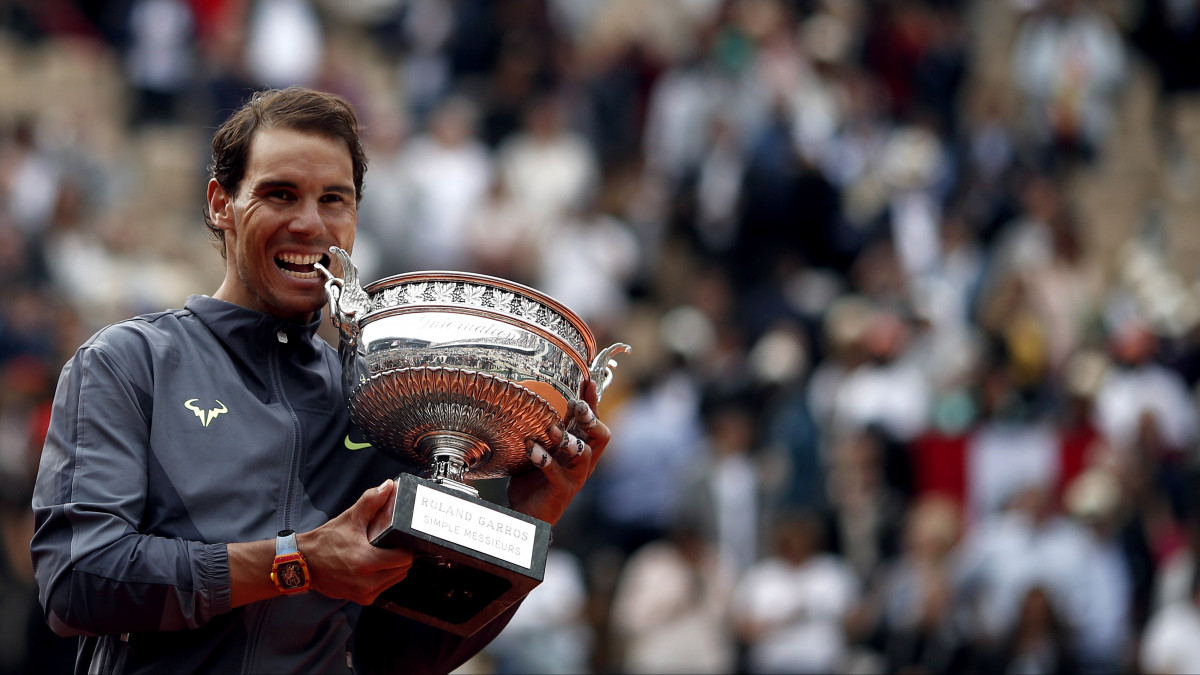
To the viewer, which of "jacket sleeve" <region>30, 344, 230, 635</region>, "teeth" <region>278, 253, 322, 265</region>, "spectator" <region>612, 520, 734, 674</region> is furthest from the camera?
"spectator" <region>612, 520, 734, 674</region>

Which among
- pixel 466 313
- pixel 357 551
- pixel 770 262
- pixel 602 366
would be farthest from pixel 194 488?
pixel 770 262

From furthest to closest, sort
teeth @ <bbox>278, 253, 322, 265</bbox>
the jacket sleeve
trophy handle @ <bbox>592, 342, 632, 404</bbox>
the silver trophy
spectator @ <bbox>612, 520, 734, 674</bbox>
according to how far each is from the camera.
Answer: spectator @ <bbox>612, 520, 734, 674</bbox>
trophy handle @ <bbox>592, 342, 632, 404</bbox>
teeth @ <bbox>278, 253, 322, 265</bbox>
the silver trophy
the jacket sleeve

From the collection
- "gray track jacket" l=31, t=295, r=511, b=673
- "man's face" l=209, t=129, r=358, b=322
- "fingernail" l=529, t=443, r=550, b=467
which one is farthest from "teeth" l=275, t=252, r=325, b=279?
"fingernail" l=529, t=443, r=550, b=467

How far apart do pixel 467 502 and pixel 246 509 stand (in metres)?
0.43

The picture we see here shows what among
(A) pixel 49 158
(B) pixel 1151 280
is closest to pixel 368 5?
(A) pixel 49 158

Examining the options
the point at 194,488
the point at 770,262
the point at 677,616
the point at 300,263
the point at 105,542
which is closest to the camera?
the point at 105,542

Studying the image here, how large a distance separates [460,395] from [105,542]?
0.67 meters

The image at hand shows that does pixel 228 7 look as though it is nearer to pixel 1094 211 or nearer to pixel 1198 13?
pixel 1094 211

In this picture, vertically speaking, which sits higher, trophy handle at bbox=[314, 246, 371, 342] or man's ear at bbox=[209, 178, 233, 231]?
man's ear at bbox=[209, 178, 233, 231]

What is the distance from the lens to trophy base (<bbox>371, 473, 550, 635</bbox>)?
2803 millimetres

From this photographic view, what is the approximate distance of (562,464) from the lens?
3.23 meters

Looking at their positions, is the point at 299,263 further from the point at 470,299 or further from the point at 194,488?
the point at 194,488

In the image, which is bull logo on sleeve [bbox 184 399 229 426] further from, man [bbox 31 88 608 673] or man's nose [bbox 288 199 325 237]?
man's nose [bbox 288 199 325 237]

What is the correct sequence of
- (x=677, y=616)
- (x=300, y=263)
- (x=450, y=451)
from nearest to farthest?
1. (x=450, y=451)
2. (x=300, y=263)
3. (x=677, y=616)
